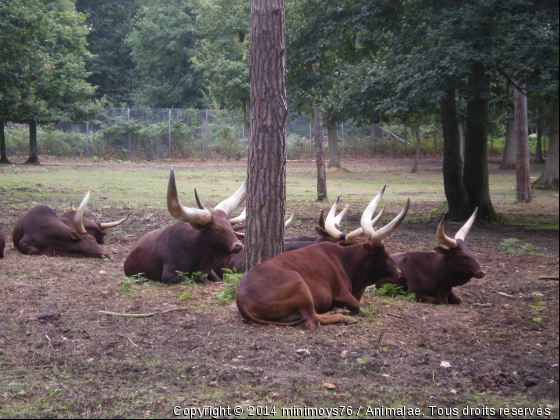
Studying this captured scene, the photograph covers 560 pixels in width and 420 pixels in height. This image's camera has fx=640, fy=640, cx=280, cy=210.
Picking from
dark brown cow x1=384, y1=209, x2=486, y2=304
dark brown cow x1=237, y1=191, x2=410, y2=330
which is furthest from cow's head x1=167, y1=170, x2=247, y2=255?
dark brown cow x1=384, y1=209, x2=486, y2=304

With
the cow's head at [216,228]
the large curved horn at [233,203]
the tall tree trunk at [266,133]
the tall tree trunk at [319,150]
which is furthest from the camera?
the tall tree trunk at [319,150]

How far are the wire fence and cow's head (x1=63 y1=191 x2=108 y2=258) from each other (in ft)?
87.2

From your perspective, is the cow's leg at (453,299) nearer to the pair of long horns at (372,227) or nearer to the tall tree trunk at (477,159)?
the pair of long horns at (372,227)

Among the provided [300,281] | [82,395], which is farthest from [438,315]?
[82,395]

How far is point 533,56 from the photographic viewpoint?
7742 millimetres

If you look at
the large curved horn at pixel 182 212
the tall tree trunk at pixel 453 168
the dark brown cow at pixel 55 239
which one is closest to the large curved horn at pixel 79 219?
the dark brown cow at pixel 55 239

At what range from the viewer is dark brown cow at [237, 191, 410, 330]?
5.55 m

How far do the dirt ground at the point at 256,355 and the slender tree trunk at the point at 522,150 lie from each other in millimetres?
8444

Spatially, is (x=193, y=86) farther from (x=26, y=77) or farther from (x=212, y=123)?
(x=26, y=77)

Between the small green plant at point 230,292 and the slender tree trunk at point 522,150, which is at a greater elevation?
the slender tree trunk at point 522,150

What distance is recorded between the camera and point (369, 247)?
6.38 metres

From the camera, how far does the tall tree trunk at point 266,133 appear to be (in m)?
6.59

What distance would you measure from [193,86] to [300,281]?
1711 inches

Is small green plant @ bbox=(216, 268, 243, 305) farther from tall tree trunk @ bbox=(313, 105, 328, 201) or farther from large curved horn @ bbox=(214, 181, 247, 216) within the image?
tall tree trunk @ bbox=(313, 105, 328, 201)
